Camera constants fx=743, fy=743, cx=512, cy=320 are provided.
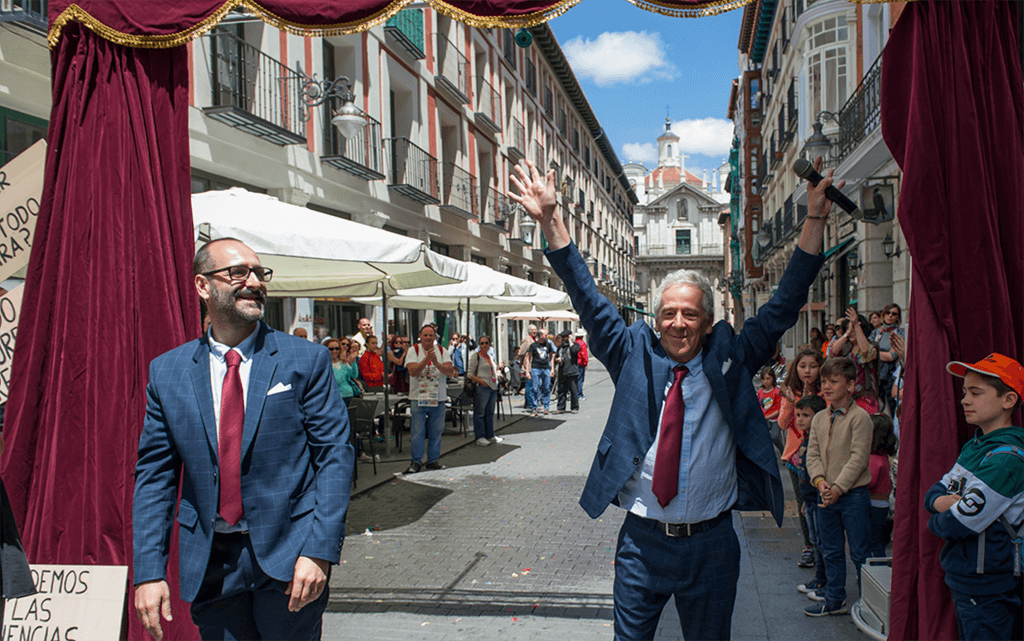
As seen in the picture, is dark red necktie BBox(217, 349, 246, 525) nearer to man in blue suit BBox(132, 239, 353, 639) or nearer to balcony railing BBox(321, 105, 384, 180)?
man in blue suit BBox(132, 239, 353, 639)

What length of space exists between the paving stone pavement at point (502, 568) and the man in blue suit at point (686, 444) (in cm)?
174

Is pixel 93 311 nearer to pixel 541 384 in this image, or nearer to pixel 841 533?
pixel 841 533

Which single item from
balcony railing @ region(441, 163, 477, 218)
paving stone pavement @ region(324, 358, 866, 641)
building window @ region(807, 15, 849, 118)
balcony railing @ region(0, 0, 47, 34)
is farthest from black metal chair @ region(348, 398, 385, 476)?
building window @ region(807, 15, 849, 118)

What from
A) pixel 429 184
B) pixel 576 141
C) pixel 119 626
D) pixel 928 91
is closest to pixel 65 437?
A: pixel 119 626

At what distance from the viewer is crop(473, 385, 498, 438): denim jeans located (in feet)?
40.3

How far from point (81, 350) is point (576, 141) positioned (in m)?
42.4

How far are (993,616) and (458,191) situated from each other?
67.8 ft

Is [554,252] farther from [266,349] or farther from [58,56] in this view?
[58,56]

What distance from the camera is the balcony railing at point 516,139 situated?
2861 centimetres

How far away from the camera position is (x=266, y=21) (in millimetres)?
4117

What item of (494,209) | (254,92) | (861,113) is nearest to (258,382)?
(254,92)

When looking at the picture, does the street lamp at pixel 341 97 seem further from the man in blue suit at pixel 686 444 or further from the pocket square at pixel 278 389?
the pocket square at pixel 278 389

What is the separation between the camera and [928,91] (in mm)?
3393

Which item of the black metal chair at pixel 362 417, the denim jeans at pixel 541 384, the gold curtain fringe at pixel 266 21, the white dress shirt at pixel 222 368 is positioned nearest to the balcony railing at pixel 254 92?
the black metal chair at pixel 362 417
